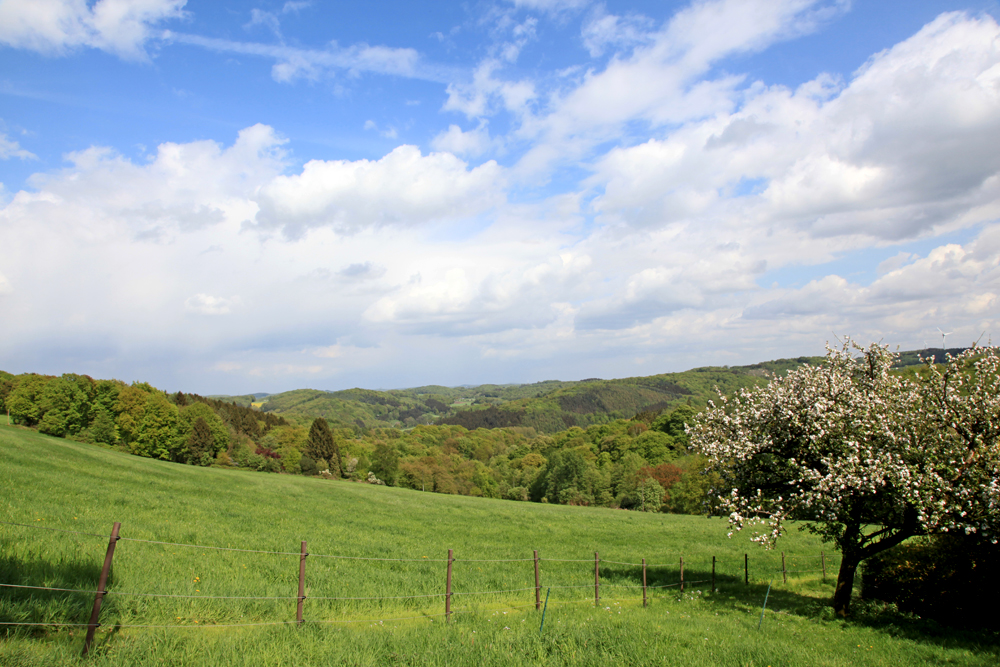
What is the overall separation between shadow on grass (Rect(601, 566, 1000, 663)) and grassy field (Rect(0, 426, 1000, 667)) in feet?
0.28

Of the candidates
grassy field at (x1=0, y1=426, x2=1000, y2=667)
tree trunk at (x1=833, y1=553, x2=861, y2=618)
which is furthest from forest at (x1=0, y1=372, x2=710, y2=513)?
tree trunk at (x1=833, y1=553, x2=861, y2=618)

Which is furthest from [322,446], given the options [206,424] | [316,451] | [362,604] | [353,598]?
[362,604]

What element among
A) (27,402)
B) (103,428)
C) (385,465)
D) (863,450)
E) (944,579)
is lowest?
(385,465)

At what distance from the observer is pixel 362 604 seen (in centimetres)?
1282

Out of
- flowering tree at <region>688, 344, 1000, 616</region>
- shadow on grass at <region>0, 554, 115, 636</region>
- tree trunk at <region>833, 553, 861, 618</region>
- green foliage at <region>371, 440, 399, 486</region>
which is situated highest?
flowering tree at <region>688, 344, 1000, 616</region>

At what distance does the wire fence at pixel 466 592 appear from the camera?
813 cm

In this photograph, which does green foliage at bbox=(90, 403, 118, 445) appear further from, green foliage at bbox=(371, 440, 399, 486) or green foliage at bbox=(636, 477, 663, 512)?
green foliage at bbox=(636, 477, 663, 512)

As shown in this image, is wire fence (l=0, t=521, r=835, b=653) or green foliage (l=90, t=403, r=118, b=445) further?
green foliage (l=90, t=403, r=118, b=445)

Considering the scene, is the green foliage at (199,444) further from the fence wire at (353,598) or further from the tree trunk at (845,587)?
the tree trunk at (845,587)

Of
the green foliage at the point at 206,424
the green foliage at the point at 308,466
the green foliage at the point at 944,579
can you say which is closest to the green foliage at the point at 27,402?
the green foliage at the point at 206,424

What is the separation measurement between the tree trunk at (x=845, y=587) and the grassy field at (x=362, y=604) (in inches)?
14.8

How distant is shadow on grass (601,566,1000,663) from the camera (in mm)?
13047

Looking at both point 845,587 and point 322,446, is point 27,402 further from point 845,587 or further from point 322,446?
point 845,587

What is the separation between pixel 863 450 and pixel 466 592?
12.6 m
